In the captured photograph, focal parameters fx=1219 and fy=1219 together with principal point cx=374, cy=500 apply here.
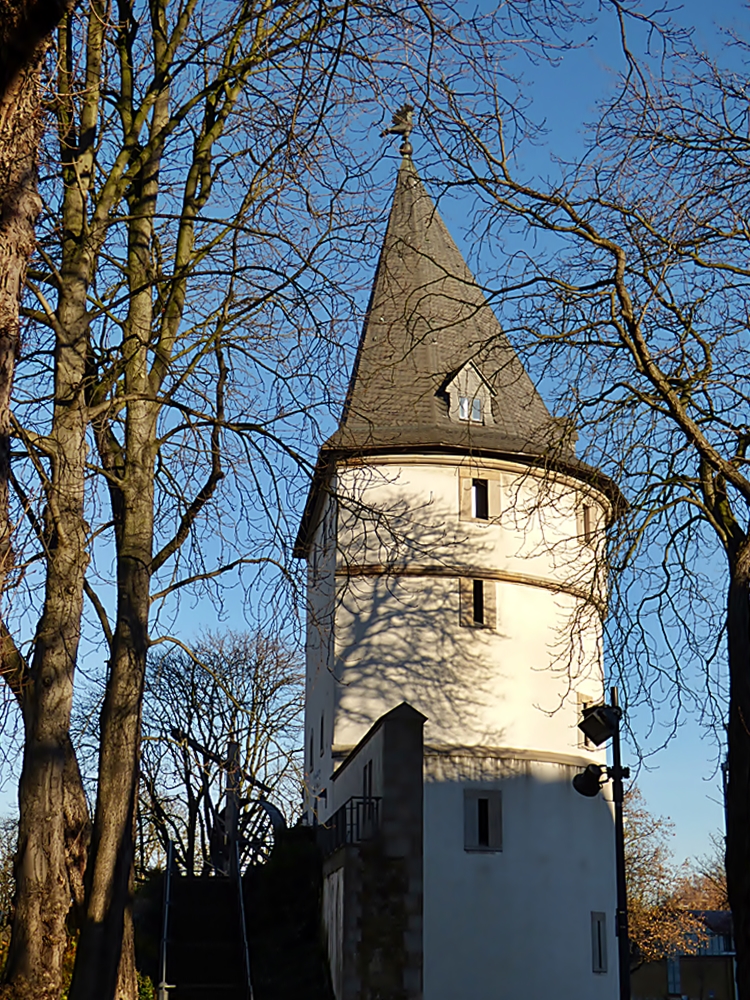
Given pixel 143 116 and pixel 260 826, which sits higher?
pixel 143 116

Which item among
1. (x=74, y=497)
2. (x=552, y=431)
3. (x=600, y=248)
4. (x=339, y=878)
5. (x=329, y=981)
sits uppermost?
(x=600, y=248)

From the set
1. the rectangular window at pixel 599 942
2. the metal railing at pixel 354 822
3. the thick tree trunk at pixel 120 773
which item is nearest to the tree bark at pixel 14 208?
the thick tree trunk at pixel 120 773

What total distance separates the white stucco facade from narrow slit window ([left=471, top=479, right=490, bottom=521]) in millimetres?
80

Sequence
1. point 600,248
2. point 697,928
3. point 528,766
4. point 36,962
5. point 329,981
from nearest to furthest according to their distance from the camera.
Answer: point 36,962 → point 600,248 → point 329,981 → point 528,766 → point 697,928

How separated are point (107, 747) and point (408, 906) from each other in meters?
9.19

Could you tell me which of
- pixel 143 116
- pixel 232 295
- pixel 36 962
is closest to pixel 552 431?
pixel 232 295

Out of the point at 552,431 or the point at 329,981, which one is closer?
the point at 552,431

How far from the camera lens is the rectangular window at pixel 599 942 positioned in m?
24.8

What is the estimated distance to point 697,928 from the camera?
170 feet

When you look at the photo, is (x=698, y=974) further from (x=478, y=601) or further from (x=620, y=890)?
(x=620, y=890)

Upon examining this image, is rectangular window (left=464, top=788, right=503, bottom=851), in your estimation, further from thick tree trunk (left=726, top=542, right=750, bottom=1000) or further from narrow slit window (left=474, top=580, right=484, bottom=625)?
thick tree trunk (left=726, top=542, right=750, bottom=1000)

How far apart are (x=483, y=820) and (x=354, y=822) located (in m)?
5.69

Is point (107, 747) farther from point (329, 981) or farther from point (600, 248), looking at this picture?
point (329, 981)

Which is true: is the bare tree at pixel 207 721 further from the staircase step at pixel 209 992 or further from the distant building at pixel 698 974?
the distant building at pixel 698 974
